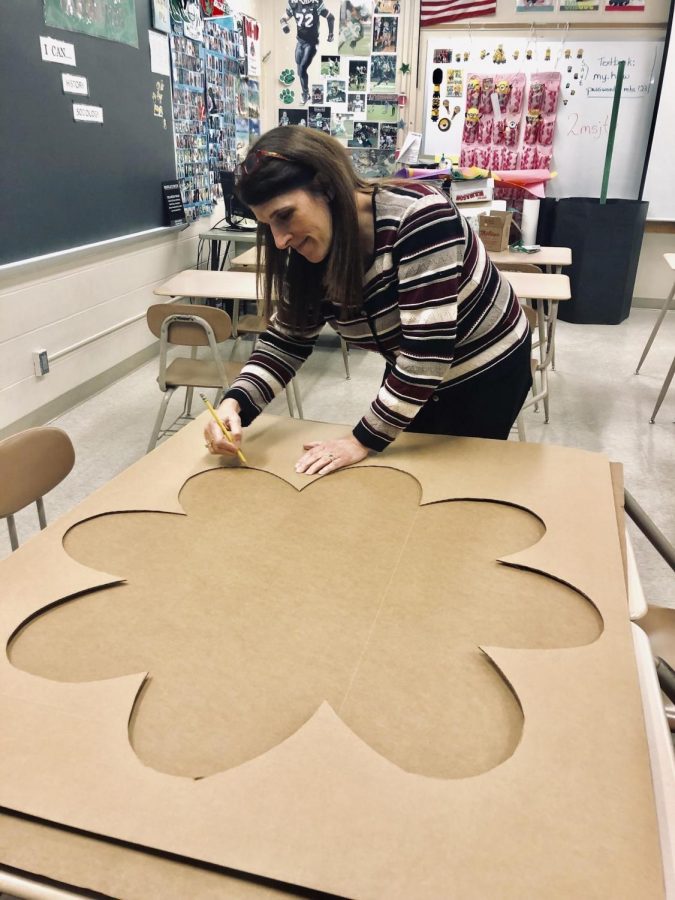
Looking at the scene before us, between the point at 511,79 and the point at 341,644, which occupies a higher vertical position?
the point at 511,79

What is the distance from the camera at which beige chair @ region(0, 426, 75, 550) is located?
1.37m

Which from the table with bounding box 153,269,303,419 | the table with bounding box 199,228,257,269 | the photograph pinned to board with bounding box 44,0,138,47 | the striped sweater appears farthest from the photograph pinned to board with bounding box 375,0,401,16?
the striped sweater

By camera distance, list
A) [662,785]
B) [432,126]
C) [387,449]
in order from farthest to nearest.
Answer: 1. [432,126]
2. [387,449]
3. [662,785]

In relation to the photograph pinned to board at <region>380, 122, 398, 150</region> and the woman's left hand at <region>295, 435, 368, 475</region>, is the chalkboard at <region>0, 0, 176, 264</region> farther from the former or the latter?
the woman's left hand at <region>295, 435, 368, 475</region>

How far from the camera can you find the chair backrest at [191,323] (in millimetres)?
2738

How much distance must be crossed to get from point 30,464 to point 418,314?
2.79ft

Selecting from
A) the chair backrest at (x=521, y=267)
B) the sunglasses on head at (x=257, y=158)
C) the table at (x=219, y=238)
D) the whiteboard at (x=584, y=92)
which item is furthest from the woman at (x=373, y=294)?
the whiteboard at (x=584, y=92)

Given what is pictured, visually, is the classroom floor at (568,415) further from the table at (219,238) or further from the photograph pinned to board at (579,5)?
the photograph pinned to board at (579,5)

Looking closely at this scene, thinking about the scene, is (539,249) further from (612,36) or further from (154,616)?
(154,616)

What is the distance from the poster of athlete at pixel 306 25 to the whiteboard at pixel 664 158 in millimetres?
2607

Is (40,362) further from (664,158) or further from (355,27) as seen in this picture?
(664,158)

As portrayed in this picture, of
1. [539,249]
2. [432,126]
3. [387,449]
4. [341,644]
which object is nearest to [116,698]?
[341,644]

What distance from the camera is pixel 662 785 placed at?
2.15 ft

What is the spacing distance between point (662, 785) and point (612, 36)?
234 inches
